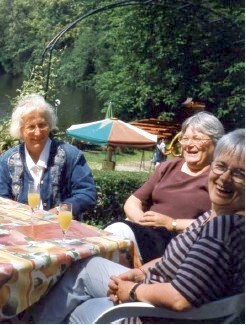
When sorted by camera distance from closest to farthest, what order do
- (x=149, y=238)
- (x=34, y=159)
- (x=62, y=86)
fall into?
1. (x=149, y=238)
2. (x=34, y=159)
3. (x=62, y=86)

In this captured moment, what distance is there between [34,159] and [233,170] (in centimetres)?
183

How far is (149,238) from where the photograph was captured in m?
2.93

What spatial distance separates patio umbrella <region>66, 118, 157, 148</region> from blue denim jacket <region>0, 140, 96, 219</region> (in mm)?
9933

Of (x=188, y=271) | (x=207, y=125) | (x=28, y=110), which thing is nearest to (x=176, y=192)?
(x=207, y=125)

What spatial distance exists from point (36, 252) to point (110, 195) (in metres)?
4.02

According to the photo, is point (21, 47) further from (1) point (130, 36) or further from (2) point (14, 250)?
(2) point (14, 250)

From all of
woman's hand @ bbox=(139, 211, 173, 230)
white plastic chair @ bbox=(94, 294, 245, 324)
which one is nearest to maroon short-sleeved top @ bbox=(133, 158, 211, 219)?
woman's hand @ bbox=(139, 211, 173, 230)

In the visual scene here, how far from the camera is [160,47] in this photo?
79.3ft

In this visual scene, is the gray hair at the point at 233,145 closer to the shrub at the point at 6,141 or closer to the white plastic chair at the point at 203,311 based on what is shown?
the white plastic chair at the point at 203,311

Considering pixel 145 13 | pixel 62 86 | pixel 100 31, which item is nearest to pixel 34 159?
pixel 145 13

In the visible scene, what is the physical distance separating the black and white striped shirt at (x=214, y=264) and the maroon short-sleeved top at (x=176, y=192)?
49.9 inches

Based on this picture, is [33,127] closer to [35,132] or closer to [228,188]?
[35,132]

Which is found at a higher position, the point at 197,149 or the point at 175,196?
the point at 197,149

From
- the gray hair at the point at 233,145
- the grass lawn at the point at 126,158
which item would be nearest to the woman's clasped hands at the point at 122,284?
the gray hair at the point at 233,145
